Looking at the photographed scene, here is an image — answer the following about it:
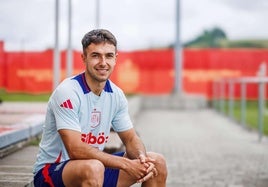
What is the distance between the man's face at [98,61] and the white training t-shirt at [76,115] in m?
0.09

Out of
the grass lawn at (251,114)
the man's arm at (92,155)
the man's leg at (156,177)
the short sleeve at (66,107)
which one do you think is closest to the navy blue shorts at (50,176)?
the man's arm at (92,155)

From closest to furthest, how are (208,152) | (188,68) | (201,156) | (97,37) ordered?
(97,37) → (201,156) → (208,152) → (188,68)

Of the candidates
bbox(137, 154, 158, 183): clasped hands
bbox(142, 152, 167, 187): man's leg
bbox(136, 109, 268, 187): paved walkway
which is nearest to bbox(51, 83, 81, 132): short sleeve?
bbox(137, 154, 158, 183): clasped hands

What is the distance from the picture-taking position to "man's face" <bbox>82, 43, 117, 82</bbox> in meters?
3.86

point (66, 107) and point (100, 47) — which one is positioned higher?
point (100, 47)

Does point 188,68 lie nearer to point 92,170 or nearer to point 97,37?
point 97,37

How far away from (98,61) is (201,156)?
4.88 m

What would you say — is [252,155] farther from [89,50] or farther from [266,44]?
[266,44]

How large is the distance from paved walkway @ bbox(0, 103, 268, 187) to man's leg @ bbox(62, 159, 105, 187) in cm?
75

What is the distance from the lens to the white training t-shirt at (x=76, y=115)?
374cm

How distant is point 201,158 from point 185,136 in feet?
10.5

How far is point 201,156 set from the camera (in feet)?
27.9

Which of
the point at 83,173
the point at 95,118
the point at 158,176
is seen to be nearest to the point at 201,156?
the point at 158,176

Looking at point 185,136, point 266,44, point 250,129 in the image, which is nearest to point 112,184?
point 185,136
